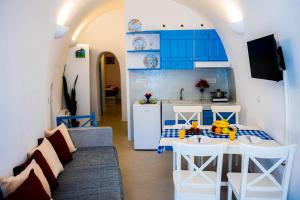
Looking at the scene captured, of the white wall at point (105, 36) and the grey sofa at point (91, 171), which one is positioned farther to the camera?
the white wall at point (105, 36)

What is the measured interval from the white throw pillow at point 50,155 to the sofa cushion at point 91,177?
0.09 metres

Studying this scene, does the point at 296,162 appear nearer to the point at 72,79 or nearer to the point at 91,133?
the point at 91,133

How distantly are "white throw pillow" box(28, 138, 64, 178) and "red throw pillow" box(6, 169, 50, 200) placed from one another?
0.73m

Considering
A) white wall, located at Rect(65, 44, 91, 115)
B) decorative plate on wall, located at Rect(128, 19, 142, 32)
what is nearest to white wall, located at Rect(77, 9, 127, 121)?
white wall, located at Rect(65, 44, 91, 115)

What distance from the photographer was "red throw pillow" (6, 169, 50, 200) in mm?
2109

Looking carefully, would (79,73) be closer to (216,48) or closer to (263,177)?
(216,48)

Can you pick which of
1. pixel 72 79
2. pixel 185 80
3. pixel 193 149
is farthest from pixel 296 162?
pixel 72 79

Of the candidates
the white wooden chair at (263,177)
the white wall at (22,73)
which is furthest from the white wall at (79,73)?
the white wooden chair at (263,177)

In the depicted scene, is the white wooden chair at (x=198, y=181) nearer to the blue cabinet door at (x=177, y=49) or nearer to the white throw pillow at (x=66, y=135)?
the white throw pillow at (x=66, y=135)

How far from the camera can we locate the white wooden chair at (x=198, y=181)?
99.4 inches

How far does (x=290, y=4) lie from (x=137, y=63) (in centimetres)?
369

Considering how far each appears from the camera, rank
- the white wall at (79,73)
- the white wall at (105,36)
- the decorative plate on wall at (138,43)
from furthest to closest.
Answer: the white wall at (105,36), the white wall at (79,73), the decorative plate on wall at (138,43)

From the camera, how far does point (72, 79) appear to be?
23.1 ft

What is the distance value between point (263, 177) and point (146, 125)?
3002 mm
